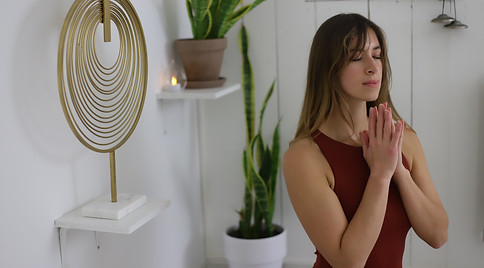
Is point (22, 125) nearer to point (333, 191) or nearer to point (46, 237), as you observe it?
point (46, 237)

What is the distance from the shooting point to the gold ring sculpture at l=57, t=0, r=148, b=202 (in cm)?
166

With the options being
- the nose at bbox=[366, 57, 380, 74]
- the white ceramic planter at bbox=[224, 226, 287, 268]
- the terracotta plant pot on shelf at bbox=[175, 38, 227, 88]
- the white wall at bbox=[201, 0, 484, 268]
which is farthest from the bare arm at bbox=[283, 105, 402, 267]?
the white wall at bbox=[201, 0, 484, 268]

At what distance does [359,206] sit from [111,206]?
72cm

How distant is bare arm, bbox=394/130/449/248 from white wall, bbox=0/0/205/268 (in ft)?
3.07

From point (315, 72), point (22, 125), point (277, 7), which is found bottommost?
point (22, 125)

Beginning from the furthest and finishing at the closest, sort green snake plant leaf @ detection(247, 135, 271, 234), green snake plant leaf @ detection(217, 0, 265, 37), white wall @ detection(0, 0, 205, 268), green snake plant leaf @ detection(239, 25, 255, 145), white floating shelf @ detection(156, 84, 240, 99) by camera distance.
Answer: green snake plant leaf @ detection(239, 25, 255, 145) < green snake plant leaf @ detection(247, 135, 271, 234) < green snake plant leaf @ detection(217, 0, 265, 37) < white floating shelf @ detection(156, 84, 240, 99) < white wall @ detection(0, 0, 205, 268)

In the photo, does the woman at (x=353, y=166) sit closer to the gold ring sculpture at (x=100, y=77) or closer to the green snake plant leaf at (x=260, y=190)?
the gold ring sculpture at (x=100, y=77)

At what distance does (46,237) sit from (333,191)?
2.59 feet

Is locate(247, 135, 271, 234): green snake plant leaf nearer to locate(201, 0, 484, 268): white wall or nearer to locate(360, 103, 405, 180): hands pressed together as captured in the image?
locate(201, 0, 484, 268): white wall

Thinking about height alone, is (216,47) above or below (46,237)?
above

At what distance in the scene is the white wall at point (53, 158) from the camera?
1531 mm

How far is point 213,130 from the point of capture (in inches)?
120

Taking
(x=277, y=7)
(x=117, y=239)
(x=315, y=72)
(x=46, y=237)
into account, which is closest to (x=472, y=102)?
(x=277, y=7)

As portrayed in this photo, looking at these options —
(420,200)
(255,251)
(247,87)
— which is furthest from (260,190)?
(420,200)
